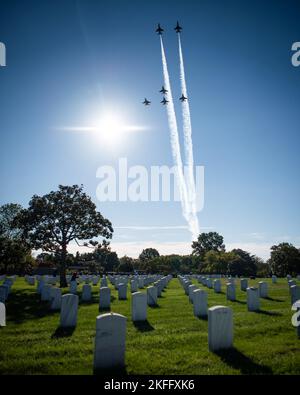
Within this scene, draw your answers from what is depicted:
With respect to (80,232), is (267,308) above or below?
below

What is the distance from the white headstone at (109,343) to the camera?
6.32 metres

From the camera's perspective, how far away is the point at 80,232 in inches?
1218

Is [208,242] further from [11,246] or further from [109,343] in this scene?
[109,343]

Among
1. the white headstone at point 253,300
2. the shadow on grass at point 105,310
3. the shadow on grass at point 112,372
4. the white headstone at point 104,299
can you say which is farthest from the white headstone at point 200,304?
the shadow on grass at point 112,372

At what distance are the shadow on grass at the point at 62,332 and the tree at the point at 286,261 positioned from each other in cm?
6494

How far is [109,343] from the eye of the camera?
6438mm

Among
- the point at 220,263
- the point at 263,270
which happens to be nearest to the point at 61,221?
the point at 220,263

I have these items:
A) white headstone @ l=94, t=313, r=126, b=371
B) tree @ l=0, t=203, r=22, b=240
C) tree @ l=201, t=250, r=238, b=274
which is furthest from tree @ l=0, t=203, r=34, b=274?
tree @ l=201, t=250, r=238, b=274

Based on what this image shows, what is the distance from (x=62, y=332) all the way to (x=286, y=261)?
6667 cm
